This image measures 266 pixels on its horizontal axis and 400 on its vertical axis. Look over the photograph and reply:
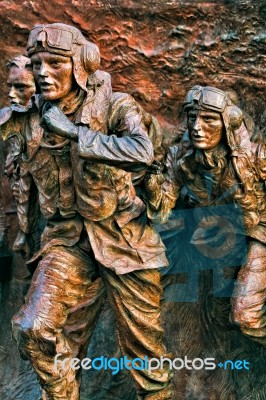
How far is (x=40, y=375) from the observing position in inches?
269

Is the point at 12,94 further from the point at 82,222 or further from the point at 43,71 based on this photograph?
the point at 82,222

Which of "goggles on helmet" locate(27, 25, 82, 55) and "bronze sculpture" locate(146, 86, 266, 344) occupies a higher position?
"goggles on helmet" locate(27, 25, 82, 55)

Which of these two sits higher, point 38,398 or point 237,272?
point 237,272

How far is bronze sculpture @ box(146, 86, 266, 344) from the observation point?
7105mm

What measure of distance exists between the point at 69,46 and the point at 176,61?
1421 millimetres

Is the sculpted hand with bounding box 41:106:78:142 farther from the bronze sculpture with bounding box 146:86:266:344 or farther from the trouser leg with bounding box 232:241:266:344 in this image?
the trouser leg with bounding box 232:241:266:344

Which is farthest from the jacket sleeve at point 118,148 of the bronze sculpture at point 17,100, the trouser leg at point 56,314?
the bronze sculpture at point 17,100

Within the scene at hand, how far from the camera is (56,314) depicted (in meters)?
6.77

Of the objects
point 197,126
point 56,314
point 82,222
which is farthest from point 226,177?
point 56,314

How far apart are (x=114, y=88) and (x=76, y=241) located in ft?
4.68

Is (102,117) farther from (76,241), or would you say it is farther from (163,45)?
(163,45)

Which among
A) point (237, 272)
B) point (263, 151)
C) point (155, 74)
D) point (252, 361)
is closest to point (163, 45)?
point (155, 74)

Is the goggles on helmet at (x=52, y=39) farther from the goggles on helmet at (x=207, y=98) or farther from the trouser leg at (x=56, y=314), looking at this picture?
the trouser leg at (x=56, y=314)

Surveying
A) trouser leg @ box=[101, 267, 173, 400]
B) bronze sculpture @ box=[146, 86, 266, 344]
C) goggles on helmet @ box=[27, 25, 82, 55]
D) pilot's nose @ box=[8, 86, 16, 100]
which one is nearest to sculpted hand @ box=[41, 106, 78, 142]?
goggles on helmet @ box=[27, 25, 82, 55]
